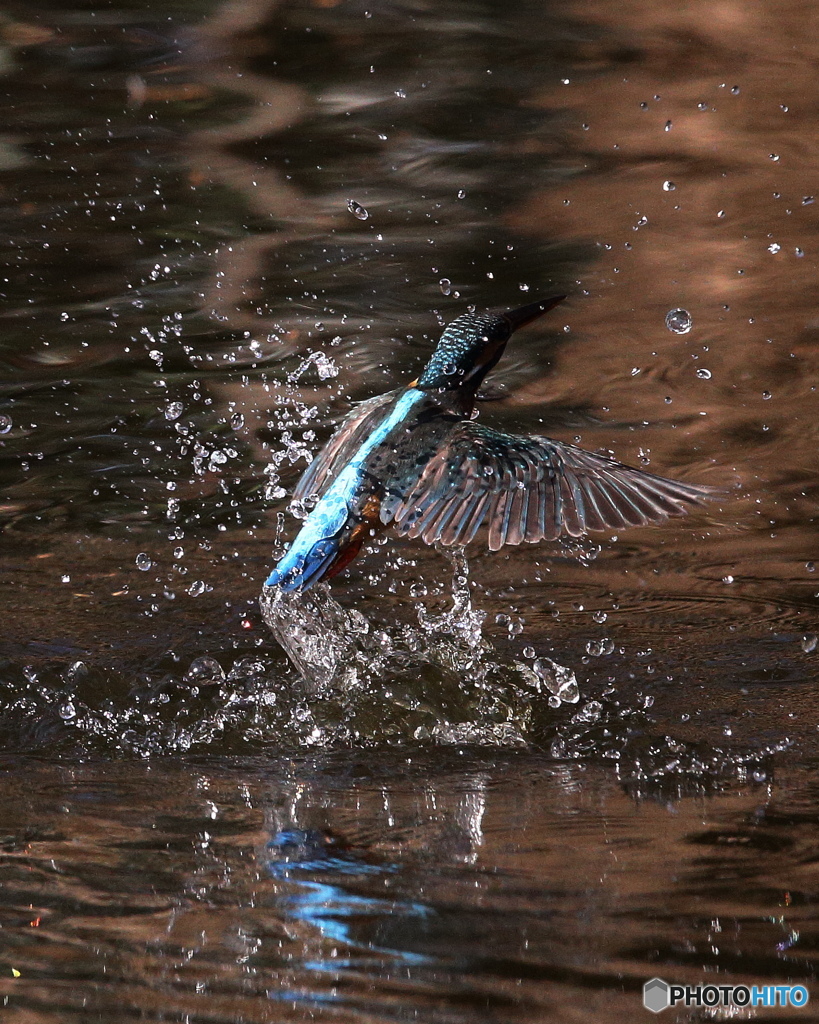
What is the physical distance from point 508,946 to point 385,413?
2.04 m

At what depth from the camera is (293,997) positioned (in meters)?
1.88

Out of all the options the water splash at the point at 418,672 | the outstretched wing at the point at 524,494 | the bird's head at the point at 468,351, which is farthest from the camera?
the bird's head at the point at 468,351

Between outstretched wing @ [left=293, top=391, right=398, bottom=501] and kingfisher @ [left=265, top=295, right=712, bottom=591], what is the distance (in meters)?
0.11

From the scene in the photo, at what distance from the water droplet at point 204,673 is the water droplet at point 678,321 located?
233 centimetres

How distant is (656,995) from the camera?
1.90m

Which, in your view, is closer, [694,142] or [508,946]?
[508,946]

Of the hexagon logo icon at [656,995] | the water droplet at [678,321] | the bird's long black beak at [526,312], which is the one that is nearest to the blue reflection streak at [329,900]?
the hexagon logo icon at [656,995]

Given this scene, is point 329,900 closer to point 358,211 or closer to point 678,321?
point 678,321

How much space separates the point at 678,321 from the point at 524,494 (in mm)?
2023

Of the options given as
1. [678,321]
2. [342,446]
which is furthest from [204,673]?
[678,321]

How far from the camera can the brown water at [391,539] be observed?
213cm

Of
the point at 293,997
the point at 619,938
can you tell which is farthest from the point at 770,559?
the point at 293,997

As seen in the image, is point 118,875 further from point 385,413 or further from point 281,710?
point 385,413

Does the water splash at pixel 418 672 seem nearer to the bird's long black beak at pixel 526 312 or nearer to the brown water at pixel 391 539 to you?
the brown water at pixel 391 539
